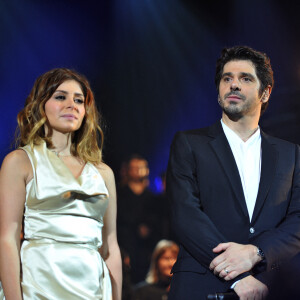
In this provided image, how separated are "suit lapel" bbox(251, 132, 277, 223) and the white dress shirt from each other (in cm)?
2

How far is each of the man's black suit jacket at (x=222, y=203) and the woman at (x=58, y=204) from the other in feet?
1.18

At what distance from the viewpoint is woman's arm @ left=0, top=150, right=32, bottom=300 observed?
2.11m

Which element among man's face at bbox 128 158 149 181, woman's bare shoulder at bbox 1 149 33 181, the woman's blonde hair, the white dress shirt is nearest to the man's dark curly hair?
the white dress shirt

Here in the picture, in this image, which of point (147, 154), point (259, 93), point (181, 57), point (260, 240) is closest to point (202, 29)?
point (181, 57)

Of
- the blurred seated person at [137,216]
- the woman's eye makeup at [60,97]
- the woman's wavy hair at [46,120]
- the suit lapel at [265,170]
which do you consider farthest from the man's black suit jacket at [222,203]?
the blurred seated person at [137,216]

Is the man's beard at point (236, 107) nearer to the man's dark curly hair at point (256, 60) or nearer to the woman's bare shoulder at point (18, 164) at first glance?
the man's dark curly hair at point (256, 60)

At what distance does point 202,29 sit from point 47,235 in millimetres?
3436

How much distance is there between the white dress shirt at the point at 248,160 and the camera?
236cm

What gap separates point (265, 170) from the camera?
241 centimetres

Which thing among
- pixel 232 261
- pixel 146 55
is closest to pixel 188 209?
pixel 232 261

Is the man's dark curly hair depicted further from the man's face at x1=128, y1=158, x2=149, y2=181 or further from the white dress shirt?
the man's face at x1=128, y1=158, x2=149, y2=181

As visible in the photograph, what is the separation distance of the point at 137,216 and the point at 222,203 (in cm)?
292

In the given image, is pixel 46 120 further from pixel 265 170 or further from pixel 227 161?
pixel 265 170

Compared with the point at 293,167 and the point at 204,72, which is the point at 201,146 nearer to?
the point at 293,167
